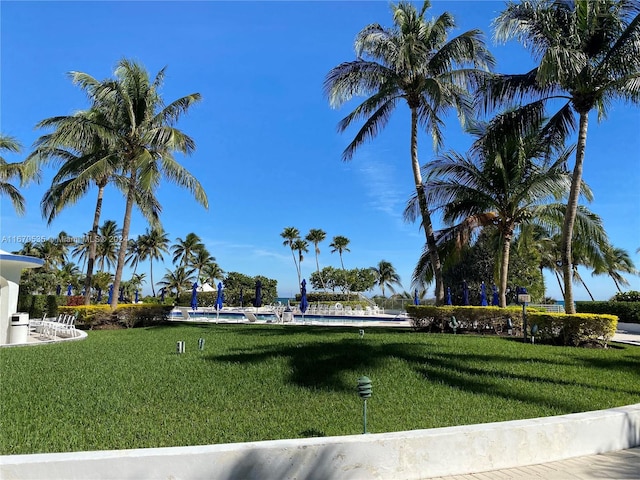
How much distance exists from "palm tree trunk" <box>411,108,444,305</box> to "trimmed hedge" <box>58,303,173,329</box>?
12138mm

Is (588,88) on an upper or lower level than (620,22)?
lower

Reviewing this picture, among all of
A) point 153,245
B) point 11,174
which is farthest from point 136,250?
point 11,174

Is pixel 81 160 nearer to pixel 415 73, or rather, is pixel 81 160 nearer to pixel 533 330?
pixel 415 73

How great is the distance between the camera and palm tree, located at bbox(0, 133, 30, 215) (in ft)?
78.2

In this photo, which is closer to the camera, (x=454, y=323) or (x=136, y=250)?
(x=454, y=323)

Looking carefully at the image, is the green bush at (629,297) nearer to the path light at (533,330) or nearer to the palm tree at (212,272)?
the path light at (533,330)

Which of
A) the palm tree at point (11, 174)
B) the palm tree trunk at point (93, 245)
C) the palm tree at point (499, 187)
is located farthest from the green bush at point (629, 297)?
the palm tree at point (11, 174)

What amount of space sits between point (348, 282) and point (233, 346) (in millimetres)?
51616

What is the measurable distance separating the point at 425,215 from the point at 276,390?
35.8 feet

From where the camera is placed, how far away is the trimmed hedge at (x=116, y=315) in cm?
1827

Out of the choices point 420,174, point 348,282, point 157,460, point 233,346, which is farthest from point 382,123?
point 348,282

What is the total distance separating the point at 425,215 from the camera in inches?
641

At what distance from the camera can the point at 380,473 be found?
4137 millimetres

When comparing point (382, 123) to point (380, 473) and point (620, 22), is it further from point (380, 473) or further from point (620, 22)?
point (380, 473)
